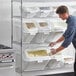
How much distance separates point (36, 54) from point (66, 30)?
2.08 ft

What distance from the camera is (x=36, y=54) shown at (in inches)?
199

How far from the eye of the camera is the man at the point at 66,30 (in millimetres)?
4902

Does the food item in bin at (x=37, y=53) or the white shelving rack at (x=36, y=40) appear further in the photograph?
the food item in bin at (x=37, y=53)

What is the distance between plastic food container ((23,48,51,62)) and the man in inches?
5.3

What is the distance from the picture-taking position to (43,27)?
4.99 meters

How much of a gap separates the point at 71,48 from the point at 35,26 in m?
0.85

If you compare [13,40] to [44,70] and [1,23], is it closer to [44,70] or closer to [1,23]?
[1,23]

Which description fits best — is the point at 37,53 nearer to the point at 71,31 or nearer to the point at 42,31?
the point at 42,31

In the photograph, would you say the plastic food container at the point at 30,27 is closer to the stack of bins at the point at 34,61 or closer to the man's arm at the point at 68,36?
the stack of bins at the point at 34,61

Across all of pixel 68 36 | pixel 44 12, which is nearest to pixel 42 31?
pixel 44 12

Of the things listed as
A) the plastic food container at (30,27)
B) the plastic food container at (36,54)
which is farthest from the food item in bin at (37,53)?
the plastic food container at (30,27)

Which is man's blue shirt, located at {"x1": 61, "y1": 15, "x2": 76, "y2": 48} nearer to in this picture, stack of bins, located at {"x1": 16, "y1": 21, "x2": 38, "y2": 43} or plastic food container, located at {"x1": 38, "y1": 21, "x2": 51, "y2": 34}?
plastic food container, located at {"x1": 38, "y1": 21, "x2": 51, "y2": 34}

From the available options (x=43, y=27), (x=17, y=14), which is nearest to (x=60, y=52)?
(x=43, y=27)

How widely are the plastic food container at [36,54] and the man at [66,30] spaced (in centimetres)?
13
